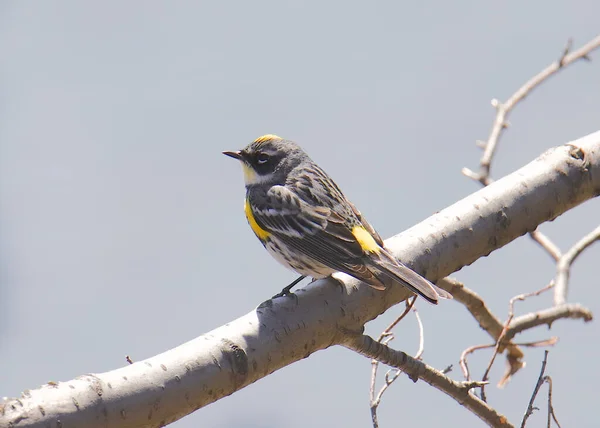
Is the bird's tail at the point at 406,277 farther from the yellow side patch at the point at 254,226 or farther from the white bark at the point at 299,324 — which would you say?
the yellow side patch at the point at 254,226

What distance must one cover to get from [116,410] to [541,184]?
2489 mm

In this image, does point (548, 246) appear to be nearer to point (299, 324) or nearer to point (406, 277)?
point (406, 277)

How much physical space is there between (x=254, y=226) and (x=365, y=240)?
101cm

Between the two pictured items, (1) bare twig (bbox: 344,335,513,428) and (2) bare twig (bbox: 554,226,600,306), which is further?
(2) bare twig (bbox: 554,226,600,306)

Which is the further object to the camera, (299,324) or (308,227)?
(308,227)

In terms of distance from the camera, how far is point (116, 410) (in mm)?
2637

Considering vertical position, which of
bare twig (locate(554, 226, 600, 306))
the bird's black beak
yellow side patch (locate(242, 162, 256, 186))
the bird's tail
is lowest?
the bird's tail

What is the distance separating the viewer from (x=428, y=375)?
3.74 meters

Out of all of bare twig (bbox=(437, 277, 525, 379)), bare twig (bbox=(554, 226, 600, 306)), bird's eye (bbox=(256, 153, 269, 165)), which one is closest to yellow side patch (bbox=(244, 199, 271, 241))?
bird's eye (bbox=(256, 153, 269, 165))

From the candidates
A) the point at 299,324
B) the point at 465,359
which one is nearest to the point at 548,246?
the point at 465,359

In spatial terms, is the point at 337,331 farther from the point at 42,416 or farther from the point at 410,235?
the point at 42,416

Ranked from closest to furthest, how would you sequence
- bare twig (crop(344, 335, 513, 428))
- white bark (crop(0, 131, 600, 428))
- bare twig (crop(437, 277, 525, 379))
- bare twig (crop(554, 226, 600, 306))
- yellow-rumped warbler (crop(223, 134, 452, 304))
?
1. white bark (crop(0, 131, 600, 428))
2. bare twig (crop(344, 335, 513, 428))
3. yellow-rumped warbler (crop(223, 134, 452, 304))
4. bare twig (crop(437, 277, 525, 379))
5. bare twig (crop(554, 226, 600, 306))

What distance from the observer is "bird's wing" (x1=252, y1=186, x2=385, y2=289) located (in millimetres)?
4469

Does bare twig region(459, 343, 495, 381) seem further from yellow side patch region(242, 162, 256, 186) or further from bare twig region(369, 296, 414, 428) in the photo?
yellow side patch region(242, 162, 256, 186)
